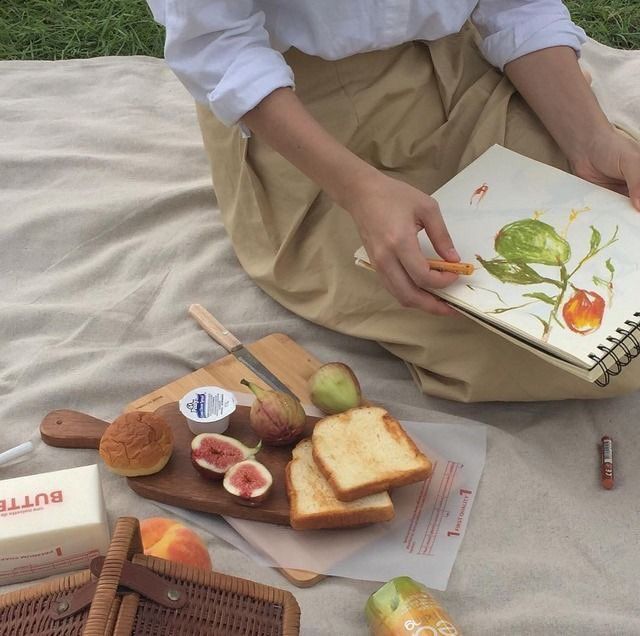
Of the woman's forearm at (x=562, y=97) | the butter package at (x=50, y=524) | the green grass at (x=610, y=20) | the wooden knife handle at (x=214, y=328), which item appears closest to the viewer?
the butter package at (x=50, y=524)

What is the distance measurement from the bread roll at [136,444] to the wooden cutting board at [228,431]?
42 mm

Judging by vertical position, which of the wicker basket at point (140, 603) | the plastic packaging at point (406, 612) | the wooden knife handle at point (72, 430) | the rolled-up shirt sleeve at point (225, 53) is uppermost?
the rolled-up shirt sleeve at point (225, 53)

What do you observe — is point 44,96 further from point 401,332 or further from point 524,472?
point 524,472

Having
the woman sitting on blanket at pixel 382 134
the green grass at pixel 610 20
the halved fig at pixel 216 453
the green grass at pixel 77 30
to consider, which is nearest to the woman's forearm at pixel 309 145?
the woman sitting on blanket at pixel 382 134

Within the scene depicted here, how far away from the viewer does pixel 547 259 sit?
1.75 metres

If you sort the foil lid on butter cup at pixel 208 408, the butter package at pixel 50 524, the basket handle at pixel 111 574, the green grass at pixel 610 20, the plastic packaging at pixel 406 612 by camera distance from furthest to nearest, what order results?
the green grass at pixel 610 20
the foil lid on butter cup at pixel 208 408
the butter package at pixel 50 524
the plastic packaging at pixel 406 612
the basket handle at pixel 111 574

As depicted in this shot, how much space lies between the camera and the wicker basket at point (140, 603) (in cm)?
132

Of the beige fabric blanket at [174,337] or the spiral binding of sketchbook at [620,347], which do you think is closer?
the spiral binding of sketchbook at [620,347]

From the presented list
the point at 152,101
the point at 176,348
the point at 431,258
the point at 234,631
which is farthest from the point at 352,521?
the point at 152,101

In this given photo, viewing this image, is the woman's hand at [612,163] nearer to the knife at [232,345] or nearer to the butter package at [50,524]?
the knife at [232,345]

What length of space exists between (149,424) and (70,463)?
234mm

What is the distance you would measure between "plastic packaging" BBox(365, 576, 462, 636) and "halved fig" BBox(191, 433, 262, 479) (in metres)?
0.37

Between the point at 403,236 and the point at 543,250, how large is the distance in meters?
0.29

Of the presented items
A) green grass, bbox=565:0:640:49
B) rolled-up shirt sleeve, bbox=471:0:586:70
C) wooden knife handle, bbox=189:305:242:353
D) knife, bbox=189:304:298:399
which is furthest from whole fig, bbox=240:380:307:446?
green grass, bbox=565:0:640:49
